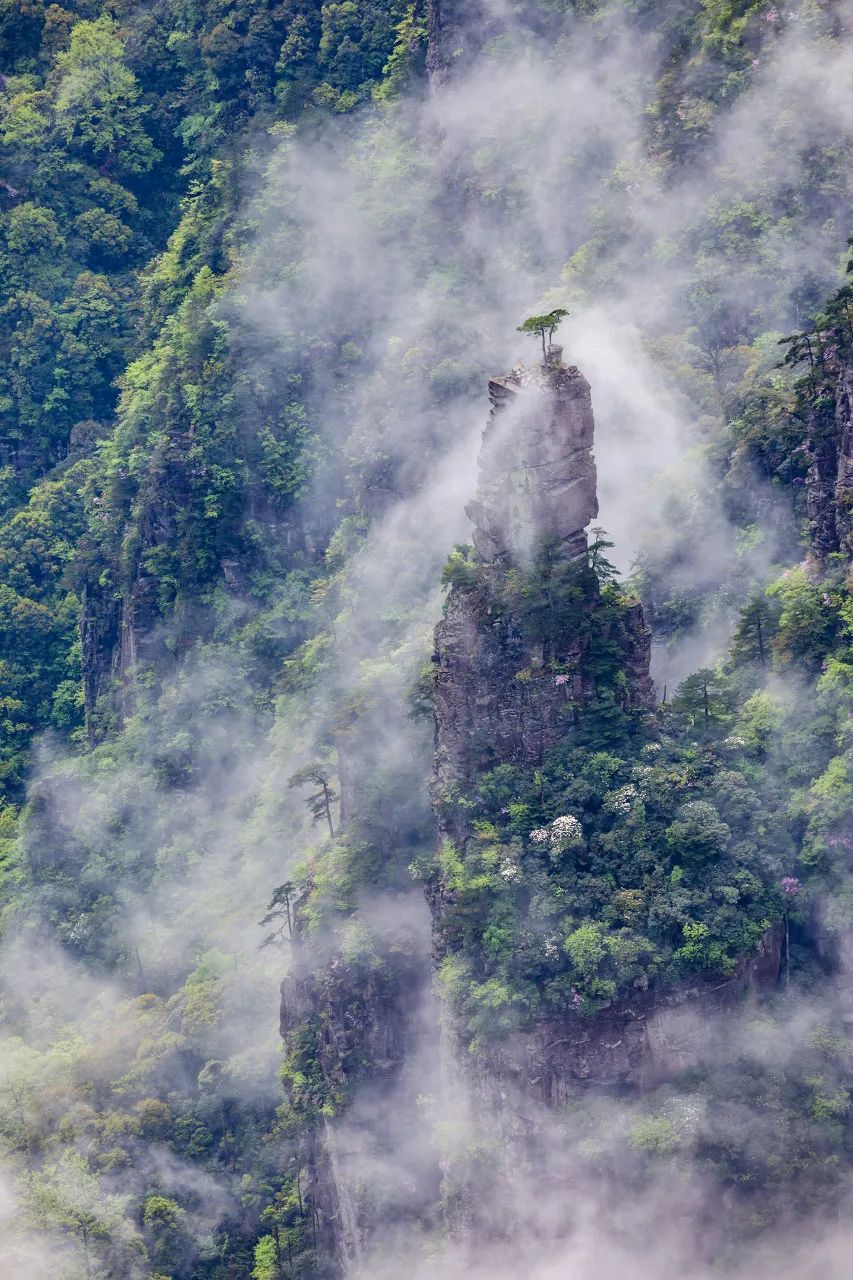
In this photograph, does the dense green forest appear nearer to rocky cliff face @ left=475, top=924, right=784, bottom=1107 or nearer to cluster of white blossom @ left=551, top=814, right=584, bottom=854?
cluster of white blossom @ left=551, top=814, right=584, bottom=854

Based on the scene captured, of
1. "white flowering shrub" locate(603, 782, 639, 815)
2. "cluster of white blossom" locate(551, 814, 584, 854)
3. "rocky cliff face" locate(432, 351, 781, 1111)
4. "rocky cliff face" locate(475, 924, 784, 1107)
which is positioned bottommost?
"rocky cliff face" locate(475, 924, 784, 1107)

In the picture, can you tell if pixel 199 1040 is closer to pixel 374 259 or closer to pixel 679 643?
pixel 679 643

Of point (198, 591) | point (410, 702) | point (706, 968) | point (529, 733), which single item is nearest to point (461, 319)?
point (198, 591)

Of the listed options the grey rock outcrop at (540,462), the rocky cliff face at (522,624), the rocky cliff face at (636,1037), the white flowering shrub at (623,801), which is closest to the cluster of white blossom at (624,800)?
the white flowering shrub at (623,801)

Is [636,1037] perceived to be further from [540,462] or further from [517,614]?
[540,462]

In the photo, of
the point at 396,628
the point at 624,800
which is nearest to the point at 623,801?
the point at 624,800

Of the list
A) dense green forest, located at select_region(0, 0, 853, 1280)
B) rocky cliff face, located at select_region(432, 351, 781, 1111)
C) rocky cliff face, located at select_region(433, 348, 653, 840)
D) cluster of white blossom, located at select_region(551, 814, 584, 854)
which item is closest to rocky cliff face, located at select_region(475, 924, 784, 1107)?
dense green forest, located at select_region(0, 0, 853, 1280)

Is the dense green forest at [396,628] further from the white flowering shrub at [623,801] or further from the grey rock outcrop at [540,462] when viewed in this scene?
the grey rock outcrop at [540,462]
